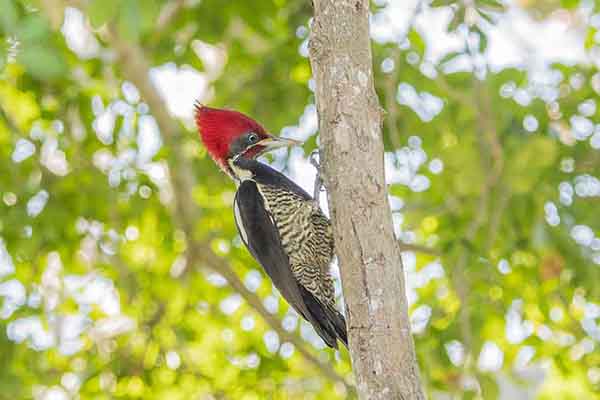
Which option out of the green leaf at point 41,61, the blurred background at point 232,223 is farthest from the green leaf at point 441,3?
the green leaf at point 41,61

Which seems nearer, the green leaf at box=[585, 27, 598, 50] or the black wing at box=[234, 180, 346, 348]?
the black wing at box=[234, 180, 346, 348]

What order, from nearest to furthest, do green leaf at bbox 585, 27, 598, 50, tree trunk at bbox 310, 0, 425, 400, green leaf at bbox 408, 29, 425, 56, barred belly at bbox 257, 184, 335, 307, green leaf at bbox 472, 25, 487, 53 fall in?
tree trunk at bbox 310, 0, 425, 400 → green leaf at bbox 472, 25, 487, 53 → barred belly at bbox 257, 184, 335, 307 → green leaf at bbox 585, 27, 598, 50 → green leaf at bbox 408, 29, 425, 56

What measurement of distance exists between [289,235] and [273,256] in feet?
0.80

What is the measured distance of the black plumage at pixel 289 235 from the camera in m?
4.04

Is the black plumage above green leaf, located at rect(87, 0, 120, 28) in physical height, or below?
below

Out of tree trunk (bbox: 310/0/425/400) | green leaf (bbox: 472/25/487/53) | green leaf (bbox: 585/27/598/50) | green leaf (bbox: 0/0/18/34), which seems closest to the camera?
green leaf (bbox: 0/0/18/34)

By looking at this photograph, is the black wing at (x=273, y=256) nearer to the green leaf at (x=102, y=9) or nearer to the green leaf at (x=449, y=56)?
the green leaf at (x=449, y=56)

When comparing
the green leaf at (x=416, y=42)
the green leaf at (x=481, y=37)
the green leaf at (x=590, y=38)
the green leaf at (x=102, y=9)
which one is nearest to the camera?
the green leaf at (x=102, y=9)

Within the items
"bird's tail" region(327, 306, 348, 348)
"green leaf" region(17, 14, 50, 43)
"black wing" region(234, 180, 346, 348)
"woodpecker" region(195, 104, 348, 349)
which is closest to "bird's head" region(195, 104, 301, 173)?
"woodpecker" region(195, 104, 348, 349)

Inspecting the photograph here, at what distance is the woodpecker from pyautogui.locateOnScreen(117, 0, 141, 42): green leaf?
1.44 m

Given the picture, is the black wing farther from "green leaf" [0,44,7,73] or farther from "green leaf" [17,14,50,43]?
"green leaf" [17,14,50,43]

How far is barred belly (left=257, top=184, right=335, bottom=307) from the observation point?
4164 mm

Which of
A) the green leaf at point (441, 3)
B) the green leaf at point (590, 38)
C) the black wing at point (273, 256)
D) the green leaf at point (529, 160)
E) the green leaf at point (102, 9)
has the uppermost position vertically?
the green leaf at point (590, 38)

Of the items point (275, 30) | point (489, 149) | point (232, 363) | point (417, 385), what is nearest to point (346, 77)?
point (417, 385)
